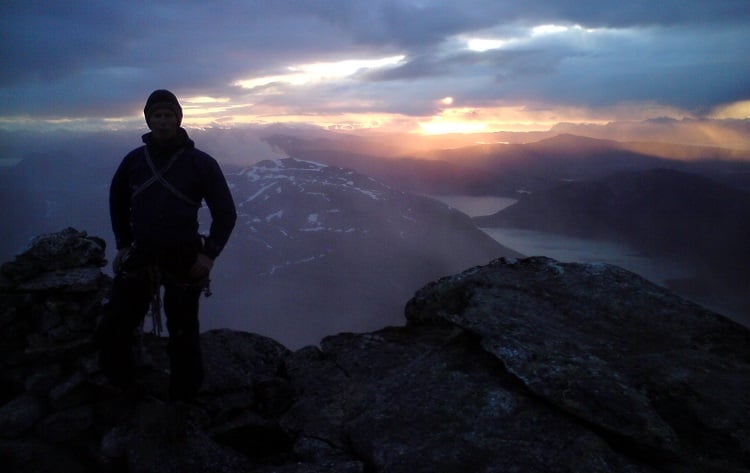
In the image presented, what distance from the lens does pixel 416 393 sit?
8.57m

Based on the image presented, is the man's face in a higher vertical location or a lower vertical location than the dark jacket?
higher

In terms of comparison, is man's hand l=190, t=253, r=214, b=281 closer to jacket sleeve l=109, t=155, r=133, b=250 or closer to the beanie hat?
jacket sleeve l=109, t=155, r=133, b=250

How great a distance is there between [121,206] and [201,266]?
1971 mm

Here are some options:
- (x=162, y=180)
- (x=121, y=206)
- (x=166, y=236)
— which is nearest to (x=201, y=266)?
(x=166, y=236)

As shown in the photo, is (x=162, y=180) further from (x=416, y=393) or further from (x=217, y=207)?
(x=416, y=393)

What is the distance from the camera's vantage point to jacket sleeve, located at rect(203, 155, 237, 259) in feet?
26.0

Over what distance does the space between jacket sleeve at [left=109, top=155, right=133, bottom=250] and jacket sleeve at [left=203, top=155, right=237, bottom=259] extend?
1500mm

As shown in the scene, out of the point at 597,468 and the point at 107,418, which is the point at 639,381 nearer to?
the point at 597,468

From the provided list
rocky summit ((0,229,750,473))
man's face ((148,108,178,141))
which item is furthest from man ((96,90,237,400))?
rocky summit ((0,229,750,473))

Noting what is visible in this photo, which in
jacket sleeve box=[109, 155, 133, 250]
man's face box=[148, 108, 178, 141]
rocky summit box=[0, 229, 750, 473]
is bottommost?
rocky summit box=[0, 229, 750, 473]

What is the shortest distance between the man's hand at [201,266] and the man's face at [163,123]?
207cm

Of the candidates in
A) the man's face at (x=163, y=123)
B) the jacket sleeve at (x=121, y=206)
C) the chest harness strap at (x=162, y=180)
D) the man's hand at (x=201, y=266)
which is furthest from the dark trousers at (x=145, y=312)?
the man's face at (x=163, y=123)

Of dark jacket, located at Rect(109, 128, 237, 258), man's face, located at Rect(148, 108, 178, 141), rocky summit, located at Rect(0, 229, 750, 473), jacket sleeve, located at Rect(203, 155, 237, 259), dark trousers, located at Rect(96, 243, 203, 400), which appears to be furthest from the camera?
dark trousers, located at Rect(96, 243, 203, 400)

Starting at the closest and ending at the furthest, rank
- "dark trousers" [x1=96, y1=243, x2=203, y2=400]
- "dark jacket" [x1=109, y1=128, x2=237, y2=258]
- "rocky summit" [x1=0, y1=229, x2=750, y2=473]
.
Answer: "rocky summit" [x1=0, y1=229, x2=750, y2=473] < "dark jacket" [x1=109, y1=128, x2=237, y2=258] < "dark trousers" [x1=96, y1=243, x2=203, y2=400]
